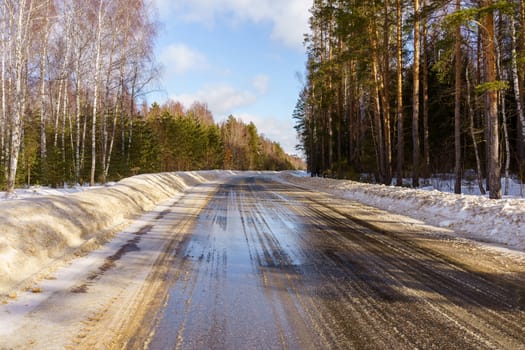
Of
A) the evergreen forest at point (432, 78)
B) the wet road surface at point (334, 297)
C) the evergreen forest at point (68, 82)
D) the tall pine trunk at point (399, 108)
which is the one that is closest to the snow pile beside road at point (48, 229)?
the wet road surface at point (334, 297)

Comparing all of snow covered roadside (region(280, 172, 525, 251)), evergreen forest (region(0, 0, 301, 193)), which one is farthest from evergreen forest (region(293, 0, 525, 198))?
→ evergreen forest (region(0, 0, 301, 193))

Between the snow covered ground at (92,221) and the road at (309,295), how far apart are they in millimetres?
782

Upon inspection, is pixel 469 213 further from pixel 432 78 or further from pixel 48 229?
pixel 432 78

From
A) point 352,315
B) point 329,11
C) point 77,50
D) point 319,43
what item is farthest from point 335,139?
point 352,315

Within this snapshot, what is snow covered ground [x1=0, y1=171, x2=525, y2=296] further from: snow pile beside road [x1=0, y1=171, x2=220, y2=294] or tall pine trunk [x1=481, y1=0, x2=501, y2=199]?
tall pine trunk [x1=481, y1=0, x2=501, y2=199]

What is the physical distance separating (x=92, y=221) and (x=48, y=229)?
1.43 meters

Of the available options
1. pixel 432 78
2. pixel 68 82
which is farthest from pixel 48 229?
pixel 432 78

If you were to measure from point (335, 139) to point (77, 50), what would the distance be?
88.8 feet

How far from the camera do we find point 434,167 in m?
26.2

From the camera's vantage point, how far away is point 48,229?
18.1ft

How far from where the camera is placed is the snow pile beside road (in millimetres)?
4301

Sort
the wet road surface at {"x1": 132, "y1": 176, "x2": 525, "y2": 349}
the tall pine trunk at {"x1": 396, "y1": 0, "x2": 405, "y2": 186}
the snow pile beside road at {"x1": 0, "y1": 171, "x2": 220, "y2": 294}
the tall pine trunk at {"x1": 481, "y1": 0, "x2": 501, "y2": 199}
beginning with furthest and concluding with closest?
the tall pine trunk at {"x1": 396, "y1": 0, "x2": 405, "y2": 186}, the tall pine trunk at {"x1": 481, "y1": 0, "x2": 501, "y2": 199}, the snow pile beside road at {"x1": 0, "y1": 171, "x2": 220, "y2": 294}, the wet road surface at {"x1": 132, "y1": 176, "x2": 525, "y2": 349}

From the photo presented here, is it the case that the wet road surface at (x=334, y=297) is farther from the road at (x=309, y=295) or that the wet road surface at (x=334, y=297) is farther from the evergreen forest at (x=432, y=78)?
the evergreen forest at (x=432, y=78)

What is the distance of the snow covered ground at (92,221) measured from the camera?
4.50 metres
